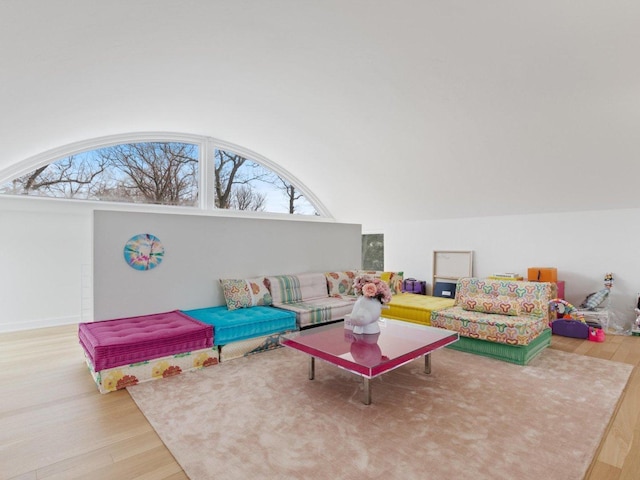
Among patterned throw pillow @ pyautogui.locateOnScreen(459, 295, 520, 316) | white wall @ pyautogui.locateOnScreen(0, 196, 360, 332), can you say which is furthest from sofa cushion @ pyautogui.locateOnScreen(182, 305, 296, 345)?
patterned throw pillow @ pyautogui.locateOnScreen(459, 295, 520, 316)

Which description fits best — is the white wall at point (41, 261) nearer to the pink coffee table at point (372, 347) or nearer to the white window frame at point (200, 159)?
the white window frame at point (200, 159)

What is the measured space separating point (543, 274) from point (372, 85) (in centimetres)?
388

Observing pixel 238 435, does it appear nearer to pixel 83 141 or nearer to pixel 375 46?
pixel 375 46

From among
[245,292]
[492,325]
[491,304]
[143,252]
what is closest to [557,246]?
[491,304]

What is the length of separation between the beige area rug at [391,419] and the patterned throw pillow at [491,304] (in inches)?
24.7

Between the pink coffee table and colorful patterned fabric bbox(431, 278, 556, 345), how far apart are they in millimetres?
523

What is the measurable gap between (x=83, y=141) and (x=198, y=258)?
102 inches

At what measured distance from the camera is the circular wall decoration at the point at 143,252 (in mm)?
3779

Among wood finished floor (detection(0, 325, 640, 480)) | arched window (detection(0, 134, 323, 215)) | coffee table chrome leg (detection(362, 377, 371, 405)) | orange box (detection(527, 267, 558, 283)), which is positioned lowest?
wood finished floor (detection(0, 325, 640, 480))

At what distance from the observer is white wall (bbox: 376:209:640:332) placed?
4672mm

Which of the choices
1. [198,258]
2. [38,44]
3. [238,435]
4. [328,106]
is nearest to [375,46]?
[328,106]

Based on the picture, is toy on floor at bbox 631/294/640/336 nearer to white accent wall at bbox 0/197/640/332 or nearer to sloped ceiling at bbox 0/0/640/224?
white accent wall at bbox 0/197/640/332

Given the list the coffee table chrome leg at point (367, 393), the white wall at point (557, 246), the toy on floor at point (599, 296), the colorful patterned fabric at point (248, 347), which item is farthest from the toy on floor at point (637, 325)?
the colorful patterned fabric at point (248, 347)

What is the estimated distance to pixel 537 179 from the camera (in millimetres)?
4723
